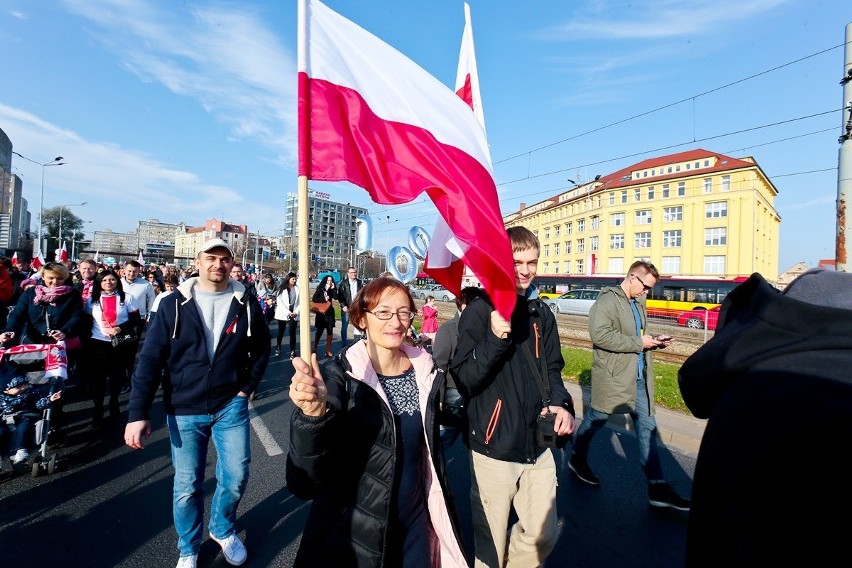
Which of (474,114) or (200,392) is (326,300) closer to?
(200,392)

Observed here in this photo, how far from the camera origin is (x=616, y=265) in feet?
196

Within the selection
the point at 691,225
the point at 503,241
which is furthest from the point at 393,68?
the point at 691,225

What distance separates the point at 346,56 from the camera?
221cm

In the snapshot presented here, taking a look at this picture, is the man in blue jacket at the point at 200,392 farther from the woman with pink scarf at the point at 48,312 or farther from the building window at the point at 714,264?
the building window at the point at 714,264

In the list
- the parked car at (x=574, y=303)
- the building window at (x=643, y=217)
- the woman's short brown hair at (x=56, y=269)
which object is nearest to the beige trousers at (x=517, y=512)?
the woman's short brown hair at (x=56, y=269)

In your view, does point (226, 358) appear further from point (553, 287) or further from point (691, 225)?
point (691, 225)

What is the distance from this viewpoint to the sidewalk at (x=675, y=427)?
17.3 ft

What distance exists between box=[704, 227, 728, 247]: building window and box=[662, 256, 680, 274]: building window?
12.3 ft

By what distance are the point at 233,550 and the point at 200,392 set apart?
1055mm

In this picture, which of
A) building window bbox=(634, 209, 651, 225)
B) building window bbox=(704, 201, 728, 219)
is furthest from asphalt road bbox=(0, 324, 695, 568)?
building window bbox=(634, 209, 651, 225)

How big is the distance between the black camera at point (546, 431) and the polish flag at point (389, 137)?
718mm

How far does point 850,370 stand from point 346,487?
168 centimetres

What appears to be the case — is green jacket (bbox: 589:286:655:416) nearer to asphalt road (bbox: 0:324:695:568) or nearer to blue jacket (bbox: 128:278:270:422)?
asphalt road (bbox: 0:324:695:568)

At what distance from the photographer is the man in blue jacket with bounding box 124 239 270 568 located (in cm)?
284
